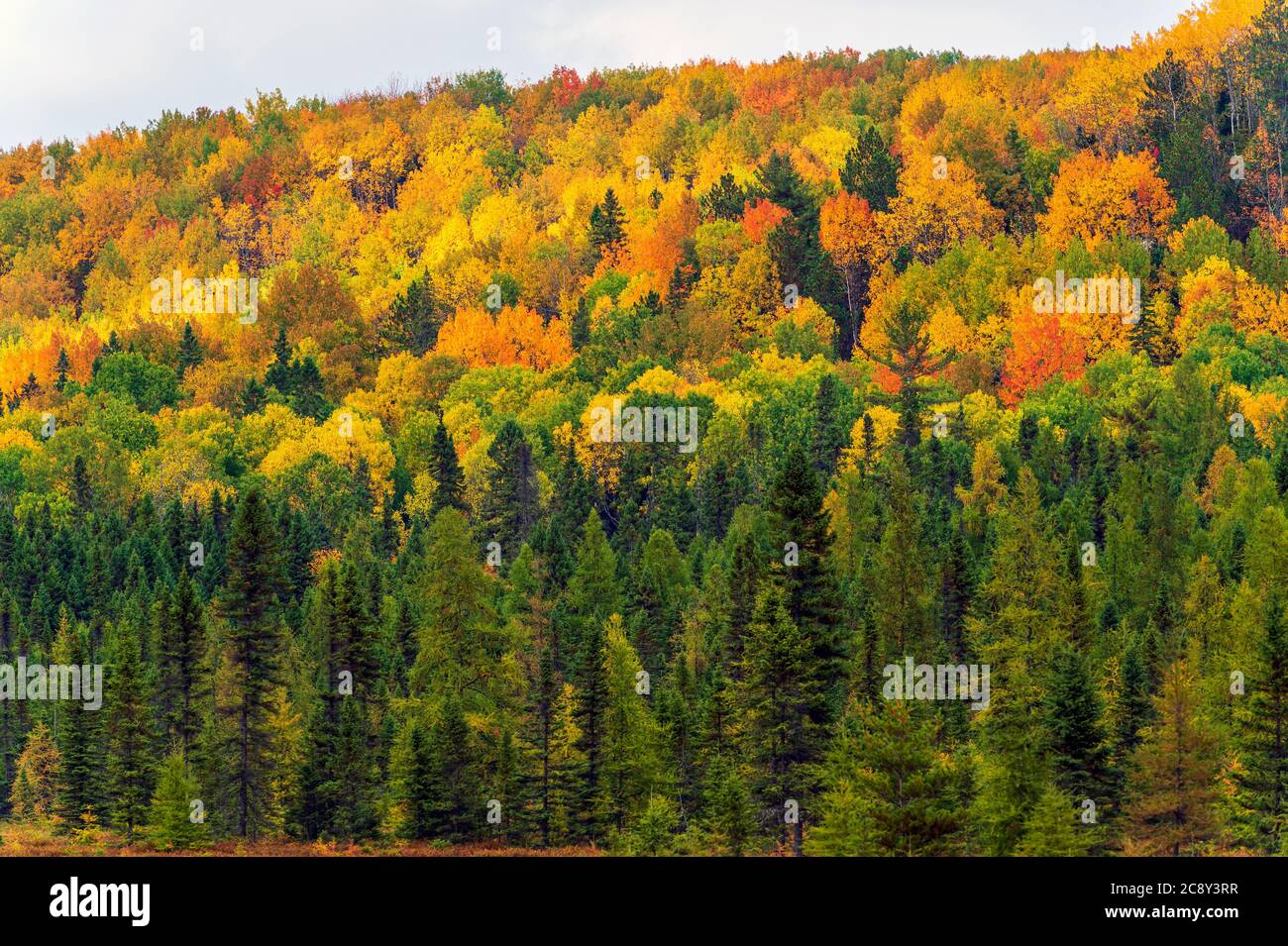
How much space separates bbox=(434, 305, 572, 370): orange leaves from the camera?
189375 millimetres

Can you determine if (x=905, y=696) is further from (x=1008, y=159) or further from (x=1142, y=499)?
(x=1008, y=159)

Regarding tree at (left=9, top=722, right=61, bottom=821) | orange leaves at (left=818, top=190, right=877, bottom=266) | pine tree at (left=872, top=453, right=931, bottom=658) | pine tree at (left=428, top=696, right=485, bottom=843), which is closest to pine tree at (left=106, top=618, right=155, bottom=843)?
tree at (left=9, top=722, right=61, bottom=821)

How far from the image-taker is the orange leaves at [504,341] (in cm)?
18938

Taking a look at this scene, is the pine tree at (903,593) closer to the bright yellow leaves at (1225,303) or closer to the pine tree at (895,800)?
the pine tree at (895,800)

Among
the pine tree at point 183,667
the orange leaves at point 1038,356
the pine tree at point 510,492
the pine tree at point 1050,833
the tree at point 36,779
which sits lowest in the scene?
the pine tree at point 1050,833

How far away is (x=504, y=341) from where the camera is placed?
191 metres

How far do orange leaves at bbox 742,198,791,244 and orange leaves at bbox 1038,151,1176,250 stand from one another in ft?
71.3

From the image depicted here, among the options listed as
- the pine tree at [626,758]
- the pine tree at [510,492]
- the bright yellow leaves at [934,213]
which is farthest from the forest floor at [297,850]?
the bright yellow leaves at [934,213]

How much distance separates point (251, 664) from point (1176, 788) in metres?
39.9

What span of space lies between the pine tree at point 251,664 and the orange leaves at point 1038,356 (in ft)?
237

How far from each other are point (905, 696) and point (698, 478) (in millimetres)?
51741

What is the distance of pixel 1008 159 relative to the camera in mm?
196875

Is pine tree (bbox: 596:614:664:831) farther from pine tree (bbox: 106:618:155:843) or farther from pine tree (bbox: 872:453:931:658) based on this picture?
pine tree (bbox: 106:618:155:843)

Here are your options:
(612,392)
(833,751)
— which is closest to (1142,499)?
(833,751)
